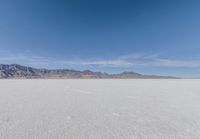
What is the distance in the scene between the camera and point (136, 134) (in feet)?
9.31

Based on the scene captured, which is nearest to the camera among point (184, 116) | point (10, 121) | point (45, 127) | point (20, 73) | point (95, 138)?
point (95, 138)

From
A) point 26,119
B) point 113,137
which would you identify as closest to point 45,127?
point 26,119

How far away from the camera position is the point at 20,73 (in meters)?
125

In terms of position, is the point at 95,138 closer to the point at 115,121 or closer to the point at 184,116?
the point at 115,121

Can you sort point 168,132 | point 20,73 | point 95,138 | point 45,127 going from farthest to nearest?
point 20,73, point 45,127, point 168,132, point 95,138

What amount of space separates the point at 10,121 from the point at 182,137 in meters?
3.45

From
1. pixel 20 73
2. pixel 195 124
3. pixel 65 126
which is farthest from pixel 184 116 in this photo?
pixel 20 73

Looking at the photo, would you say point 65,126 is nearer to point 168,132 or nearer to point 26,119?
point 26,119

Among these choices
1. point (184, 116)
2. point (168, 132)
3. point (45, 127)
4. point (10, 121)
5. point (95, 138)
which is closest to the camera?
point (95, 138)

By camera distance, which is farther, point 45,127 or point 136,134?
point 45,127

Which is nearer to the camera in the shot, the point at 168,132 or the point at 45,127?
the point at 168,132

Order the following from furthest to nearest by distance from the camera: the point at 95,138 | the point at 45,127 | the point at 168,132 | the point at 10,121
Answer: the point at 10,121 < the point at 45,127 < the point at 168,132 < the point at 95,138

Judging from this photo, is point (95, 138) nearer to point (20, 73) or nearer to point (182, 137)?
point (182, 137)

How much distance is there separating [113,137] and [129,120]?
1049 mm
